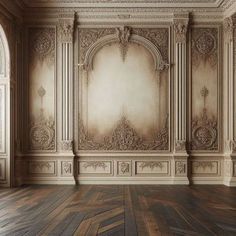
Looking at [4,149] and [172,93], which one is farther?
[172,93]

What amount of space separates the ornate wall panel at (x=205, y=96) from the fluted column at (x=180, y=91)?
21 cm

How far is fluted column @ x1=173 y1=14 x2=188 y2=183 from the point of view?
340 inches

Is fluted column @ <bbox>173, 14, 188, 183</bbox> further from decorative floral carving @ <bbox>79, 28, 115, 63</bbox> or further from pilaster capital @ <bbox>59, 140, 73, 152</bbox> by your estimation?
pilaster capital @ <bbox>59, 140, 73, 152</bbox>

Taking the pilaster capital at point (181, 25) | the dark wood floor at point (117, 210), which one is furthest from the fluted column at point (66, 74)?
the pilaster capital at point (181, 25)

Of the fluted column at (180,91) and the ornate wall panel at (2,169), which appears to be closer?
the ornate wall panel at (2,169)

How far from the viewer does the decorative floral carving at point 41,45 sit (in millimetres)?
8805

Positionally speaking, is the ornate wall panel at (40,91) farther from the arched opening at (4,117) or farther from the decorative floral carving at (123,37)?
the decorative floral carving at (123,37)

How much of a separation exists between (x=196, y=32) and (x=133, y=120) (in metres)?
2.45

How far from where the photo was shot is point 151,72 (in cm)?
884

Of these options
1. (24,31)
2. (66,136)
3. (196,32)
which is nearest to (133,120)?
(66,136)

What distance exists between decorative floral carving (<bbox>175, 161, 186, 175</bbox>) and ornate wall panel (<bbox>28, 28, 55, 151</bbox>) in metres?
2.80

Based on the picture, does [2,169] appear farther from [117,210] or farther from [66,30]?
[117,210]

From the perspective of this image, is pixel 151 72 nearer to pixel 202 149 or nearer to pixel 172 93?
pixel 172 93

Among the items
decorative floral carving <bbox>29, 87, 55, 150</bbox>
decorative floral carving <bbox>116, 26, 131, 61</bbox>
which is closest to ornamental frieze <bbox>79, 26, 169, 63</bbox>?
decorative floral carving <bbox>116, 26, 131, 61</bbox>
